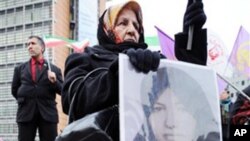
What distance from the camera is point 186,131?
1.55m

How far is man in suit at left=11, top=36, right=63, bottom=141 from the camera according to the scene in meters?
4.04

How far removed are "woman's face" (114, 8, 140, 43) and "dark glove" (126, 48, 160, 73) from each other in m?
0.26

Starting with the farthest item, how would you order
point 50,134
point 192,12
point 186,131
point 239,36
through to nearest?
point 239,36 → point 50,134 → point 192,12 → point 186,131

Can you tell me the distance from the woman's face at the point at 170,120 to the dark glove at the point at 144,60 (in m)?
0.09

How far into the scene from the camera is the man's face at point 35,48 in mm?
4254

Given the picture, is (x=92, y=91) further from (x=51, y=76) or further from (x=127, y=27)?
(x=51, y=76)

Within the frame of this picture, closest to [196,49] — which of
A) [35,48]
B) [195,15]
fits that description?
[195,15]

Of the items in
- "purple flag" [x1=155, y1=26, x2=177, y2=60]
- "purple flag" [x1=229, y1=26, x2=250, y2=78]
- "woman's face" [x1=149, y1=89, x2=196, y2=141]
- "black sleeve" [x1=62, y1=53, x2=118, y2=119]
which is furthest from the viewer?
"purple flag" [x1=155, y1=26, x2=177, y2=60]

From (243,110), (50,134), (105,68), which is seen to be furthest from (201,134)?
(50,134)

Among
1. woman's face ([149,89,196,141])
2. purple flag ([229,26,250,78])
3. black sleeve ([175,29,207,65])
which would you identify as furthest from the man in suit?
woman's face ([149,89,196,141])

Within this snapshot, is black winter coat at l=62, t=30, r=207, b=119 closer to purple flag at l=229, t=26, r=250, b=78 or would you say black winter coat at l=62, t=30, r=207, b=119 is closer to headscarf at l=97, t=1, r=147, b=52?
headscarf at l=97, t=1, r=147, b=52

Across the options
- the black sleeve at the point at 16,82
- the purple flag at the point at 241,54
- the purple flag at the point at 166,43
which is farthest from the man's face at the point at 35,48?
the purple flag at the point at 241,54

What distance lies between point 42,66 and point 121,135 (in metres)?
2.93

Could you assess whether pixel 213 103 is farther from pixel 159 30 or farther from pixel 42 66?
pixel 159 30
